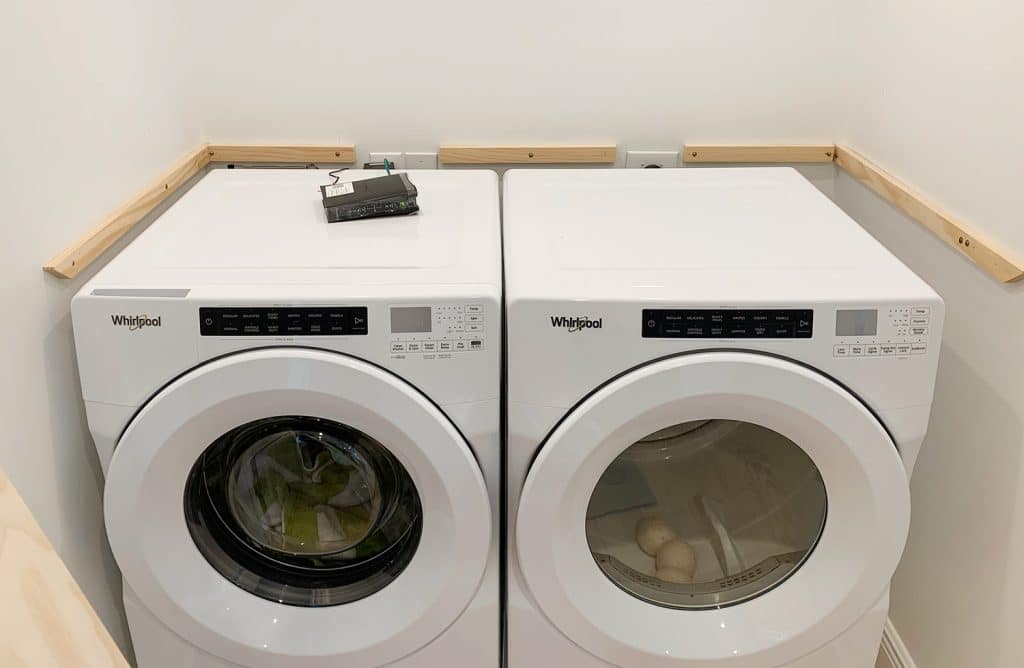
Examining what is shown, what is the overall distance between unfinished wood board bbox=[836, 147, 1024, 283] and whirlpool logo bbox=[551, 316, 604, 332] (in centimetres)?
61

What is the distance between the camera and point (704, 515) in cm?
143

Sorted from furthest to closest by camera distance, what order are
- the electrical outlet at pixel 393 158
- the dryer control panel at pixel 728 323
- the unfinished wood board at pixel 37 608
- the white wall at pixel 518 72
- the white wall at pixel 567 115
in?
1. the electrical outlet at pixel 393 158
2. the white wall at pixel 518 72
3. the white wall at pixel 567 115
4. the dryer control panel at pixel 728 323
5. the unfinished wood board at pixel 37 608

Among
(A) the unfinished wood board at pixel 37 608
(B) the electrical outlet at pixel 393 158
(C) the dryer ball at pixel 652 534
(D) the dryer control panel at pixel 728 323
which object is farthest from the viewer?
(B) the electrical outlet at pixel 393 158

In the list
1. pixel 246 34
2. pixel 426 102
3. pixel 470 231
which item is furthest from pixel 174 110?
pixel 470 231

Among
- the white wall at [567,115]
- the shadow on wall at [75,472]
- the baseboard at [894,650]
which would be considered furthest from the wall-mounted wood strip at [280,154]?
the baseboard at [894,650]

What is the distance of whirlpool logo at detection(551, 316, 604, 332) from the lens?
3.92 feet

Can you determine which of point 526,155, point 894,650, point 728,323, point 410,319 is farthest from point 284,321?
point 894,650

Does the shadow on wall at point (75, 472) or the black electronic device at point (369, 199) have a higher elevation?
the black electronic device at point (369, 199)

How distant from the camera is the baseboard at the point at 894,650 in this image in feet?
5.40

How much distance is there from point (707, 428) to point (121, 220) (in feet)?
3.30

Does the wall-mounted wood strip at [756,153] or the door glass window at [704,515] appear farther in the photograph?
the wall-mounted wood strip at [756,153]

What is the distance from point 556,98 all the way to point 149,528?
44.7 inches

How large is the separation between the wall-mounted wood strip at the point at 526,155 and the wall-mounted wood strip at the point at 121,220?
1.65 feet

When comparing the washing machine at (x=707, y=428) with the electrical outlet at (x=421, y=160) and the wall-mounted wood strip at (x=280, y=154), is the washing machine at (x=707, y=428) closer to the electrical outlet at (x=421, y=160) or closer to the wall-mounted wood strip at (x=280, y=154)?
the electrical outlet at (x=421, y=160)
